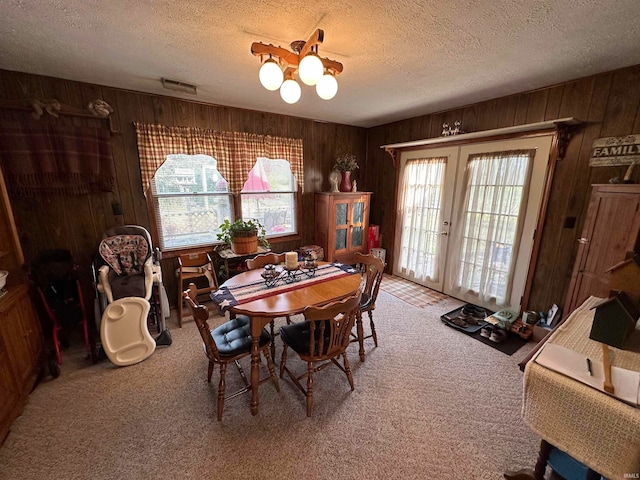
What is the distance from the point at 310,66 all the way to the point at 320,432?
214 cm

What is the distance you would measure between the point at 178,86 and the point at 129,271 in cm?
182

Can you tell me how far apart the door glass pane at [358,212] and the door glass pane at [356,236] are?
0.43ft

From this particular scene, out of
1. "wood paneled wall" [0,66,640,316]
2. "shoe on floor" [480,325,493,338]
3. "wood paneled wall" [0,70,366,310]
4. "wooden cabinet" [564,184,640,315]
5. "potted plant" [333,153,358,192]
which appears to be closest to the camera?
"wooden cabinet" [564,184,640,315]

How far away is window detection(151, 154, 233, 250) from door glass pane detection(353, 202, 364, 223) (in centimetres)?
181

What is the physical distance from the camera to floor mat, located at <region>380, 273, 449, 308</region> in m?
3.38

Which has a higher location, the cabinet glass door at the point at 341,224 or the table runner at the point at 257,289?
the cabinet glass door at the point at 341,224

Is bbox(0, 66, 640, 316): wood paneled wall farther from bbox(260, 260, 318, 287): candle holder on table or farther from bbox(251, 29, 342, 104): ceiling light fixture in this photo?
bbox(251, 29, 342, 104): ceiling light fixture

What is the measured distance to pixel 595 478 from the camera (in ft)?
3.18

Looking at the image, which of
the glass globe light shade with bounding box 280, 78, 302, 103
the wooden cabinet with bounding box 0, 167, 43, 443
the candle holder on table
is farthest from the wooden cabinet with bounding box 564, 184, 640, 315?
the wooden cabinet with bounding box 0, 167, 43, 443

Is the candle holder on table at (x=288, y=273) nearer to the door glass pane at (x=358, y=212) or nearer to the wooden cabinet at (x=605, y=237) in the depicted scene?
the door glass pane at (x=358, y=212)

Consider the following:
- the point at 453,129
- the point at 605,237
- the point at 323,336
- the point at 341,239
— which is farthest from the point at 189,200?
the point at 605,237

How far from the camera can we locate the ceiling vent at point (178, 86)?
2.36 meters

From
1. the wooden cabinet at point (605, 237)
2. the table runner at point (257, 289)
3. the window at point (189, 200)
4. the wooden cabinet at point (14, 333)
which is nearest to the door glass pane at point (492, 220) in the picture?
the wooden cabinet at point (605, 237)

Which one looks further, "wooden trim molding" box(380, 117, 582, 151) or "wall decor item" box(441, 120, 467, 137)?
"wall decor item" box(441, 120, 467, 137)
